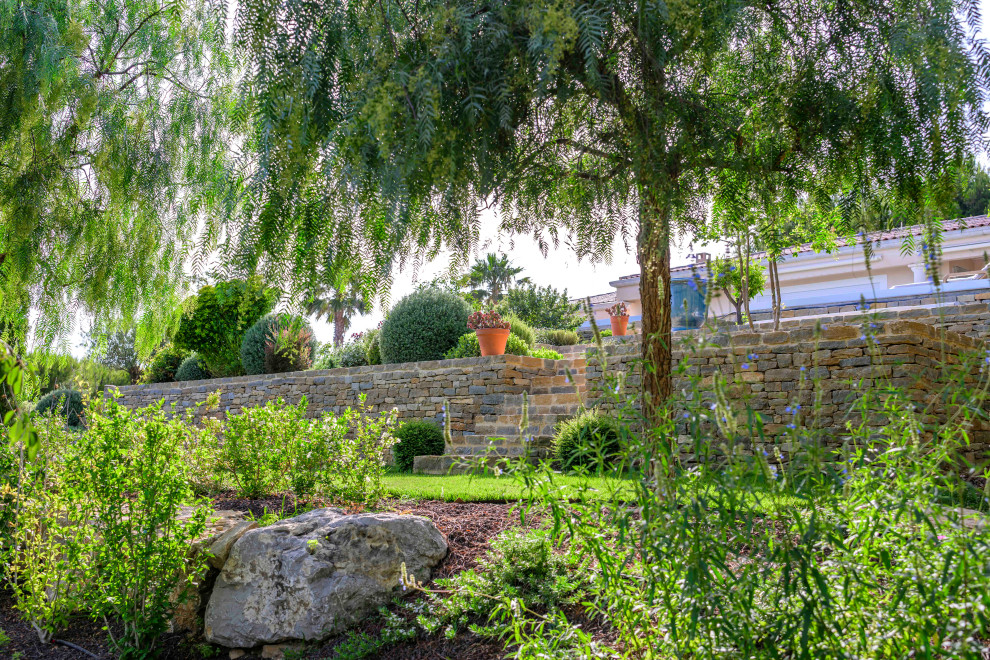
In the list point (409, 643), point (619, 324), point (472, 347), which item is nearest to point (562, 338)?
point (619, 324)

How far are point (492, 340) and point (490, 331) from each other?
14 centimetres

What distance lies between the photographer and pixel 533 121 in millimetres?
2955

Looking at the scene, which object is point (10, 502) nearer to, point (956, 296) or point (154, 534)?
point (154, 534)

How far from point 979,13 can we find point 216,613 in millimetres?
3922

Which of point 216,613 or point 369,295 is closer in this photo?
point 369,295

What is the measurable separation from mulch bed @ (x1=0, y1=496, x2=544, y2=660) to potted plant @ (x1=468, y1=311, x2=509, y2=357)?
484 cm

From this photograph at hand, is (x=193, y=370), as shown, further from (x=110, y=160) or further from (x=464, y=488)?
(x=464, y=488)

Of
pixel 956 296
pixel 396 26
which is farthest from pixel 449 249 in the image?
pixel 956 296

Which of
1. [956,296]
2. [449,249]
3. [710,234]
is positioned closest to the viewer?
[449,249]

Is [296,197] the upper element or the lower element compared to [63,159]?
lower

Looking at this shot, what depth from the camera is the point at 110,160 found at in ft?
16.9

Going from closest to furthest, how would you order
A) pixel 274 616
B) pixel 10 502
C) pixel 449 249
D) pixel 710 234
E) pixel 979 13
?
pixel 979 13
pixel 449 249
pixel 274 616
pixel 710 234
pixel 10 502

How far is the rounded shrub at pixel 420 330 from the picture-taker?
10875 mm

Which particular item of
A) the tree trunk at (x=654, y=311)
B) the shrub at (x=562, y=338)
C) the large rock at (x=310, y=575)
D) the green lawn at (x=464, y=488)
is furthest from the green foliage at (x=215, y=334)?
the tree trunk at (x=654, y=311)
